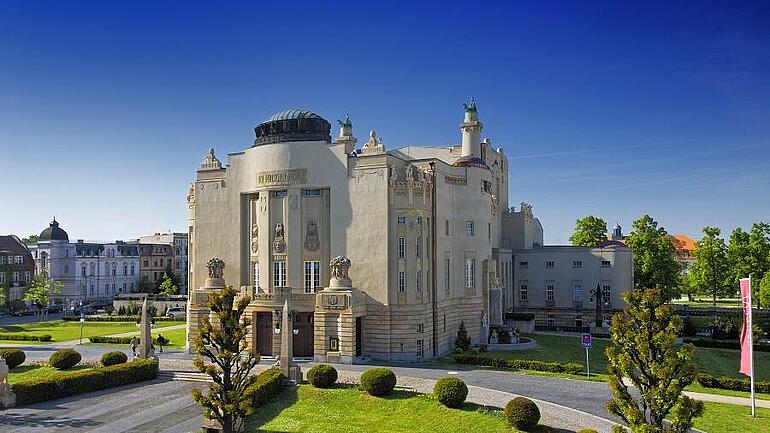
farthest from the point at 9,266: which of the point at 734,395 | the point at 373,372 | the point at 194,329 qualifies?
the point at 734,395

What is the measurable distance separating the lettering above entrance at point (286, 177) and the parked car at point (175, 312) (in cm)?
4621

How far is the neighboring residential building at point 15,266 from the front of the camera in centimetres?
10519

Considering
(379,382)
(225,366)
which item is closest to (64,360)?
(225,366)

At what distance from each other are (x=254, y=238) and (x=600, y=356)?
3221 cm

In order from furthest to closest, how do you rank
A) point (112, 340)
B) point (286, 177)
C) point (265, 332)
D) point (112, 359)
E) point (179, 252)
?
point (179, 252) → point (112, 340) → point (286, 177) → point (265, 332) → point (112, 359)

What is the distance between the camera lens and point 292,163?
53.1 m

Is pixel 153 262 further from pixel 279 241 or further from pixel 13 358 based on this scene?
pixel 279 241

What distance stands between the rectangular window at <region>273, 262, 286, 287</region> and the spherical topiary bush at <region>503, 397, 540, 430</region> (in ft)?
90.3

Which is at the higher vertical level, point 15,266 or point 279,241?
point 279,241

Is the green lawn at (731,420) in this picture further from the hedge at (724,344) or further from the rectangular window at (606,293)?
the rectangular window at (606,293)

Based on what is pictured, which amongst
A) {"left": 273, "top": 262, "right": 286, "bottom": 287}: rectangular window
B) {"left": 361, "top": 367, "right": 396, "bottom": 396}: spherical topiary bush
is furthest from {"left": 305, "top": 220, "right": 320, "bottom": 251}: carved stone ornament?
{"left": 361, "top": 367, "right": 396, "bottom": 396}: spherical topiary bush

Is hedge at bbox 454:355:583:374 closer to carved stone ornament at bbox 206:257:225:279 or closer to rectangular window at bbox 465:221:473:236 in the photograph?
rectangular window at bbox 465:221:473:236

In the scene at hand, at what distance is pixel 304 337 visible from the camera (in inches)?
1991

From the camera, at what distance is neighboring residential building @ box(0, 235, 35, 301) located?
345ft
